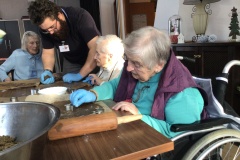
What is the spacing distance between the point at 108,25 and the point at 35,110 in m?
4.45

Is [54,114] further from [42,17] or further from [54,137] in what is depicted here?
[42,17]

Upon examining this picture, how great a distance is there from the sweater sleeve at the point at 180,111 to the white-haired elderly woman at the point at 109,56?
2.50ft

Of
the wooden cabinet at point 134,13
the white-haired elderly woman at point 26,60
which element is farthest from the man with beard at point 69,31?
the wooden cabinet at point 134,13

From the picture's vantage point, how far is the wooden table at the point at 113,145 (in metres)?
0.64

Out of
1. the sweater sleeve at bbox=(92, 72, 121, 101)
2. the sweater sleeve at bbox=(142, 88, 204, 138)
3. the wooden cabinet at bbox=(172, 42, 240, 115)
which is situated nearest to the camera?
the sweater sleeve at bbox=(142, 88, 204, 138)

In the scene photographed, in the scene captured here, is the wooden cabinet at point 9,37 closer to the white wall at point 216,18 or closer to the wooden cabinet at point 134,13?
the wooden cabinet at point 134,13

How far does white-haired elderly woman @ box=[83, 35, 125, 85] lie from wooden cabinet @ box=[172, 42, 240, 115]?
940mm

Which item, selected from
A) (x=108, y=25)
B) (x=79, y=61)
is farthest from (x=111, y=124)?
(x=108, y=25)

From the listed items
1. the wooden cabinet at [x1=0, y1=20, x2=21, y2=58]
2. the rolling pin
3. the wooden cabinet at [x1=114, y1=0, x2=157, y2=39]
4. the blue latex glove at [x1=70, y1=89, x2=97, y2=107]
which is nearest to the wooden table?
the rolling pin

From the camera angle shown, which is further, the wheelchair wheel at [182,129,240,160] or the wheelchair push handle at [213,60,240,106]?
the wheelchair push handle at [213,60,240,106]

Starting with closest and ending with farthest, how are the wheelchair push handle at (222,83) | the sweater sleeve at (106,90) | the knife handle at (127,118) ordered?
the knife handle at (127,118) < the wheelchair push handle at (222,83) < the sweater sleeve at (106,90)

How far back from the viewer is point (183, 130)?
34.7 inches

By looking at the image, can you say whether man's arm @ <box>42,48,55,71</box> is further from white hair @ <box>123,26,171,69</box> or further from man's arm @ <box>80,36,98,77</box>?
white hair @ <box>123,26,171,69</box>

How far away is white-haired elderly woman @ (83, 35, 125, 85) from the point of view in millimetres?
1711
